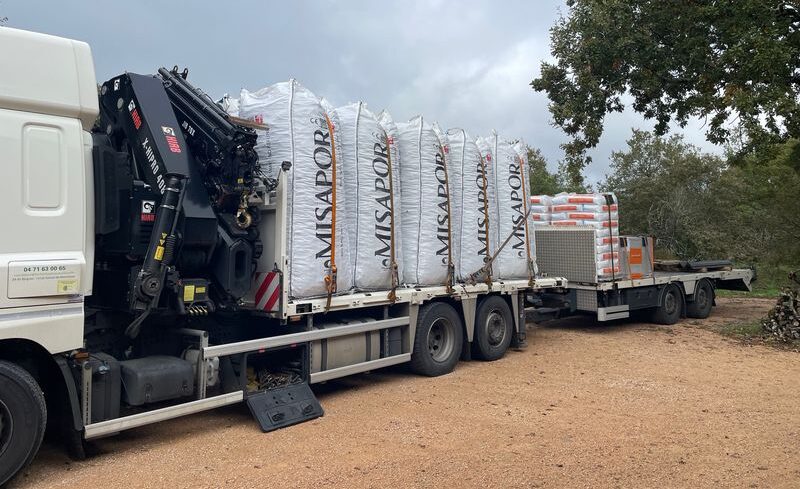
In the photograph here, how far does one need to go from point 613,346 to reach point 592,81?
6109 millimetres

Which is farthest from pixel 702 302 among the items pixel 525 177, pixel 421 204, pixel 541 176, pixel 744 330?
pixel 541 176

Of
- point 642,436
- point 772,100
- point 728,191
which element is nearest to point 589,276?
point 772,100

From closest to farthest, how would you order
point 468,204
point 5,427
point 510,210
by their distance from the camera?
point 5,427 < point 468,204 < point 510,210

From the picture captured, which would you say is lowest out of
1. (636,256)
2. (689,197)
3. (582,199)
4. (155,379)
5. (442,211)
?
(155,379)

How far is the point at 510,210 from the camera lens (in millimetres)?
9211

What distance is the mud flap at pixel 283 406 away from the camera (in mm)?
5711

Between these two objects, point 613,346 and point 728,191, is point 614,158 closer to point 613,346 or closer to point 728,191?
point 728,191

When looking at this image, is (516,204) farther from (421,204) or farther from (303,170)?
(303,170)

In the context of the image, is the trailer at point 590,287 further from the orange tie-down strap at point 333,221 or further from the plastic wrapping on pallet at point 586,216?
the orange tie-down strap at point 333,221

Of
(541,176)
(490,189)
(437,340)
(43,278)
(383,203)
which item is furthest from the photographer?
(541,176)

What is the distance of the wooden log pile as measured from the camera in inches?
433

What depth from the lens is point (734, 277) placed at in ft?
51.2

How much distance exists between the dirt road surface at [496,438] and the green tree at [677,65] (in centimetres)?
523

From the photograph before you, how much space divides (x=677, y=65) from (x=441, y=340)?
879cm
